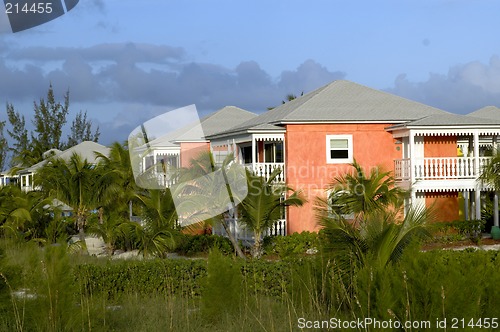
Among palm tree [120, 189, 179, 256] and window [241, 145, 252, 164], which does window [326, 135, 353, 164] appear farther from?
palm tree [120, 189, 179, 256]

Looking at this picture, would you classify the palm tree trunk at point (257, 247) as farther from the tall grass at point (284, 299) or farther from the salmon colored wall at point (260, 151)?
the salmon colored wall at point (260, 151)

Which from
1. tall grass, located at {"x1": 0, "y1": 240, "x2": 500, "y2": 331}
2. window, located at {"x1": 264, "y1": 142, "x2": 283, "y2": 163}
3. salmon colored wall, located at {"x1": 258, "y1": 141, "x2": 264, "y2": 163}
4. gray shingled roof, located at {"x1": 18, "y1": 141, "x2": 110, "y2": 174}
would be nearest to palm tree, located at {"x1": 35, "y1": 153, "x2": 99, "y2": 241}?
window, located at {"x1": 264, "y1": 142, "x2": 283, "y2": 163}

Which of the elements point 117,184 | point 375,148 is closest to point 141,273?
point 117,184

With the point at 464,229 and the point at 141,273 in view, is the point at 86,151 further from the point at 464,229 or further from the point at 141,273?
the point at 141,273

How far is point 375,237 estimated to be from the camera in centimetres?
1064

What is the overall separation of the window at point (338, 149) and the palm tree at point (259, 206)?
7.42 meters

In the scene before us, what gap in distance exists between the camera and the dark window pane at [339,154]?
31109 millimetres

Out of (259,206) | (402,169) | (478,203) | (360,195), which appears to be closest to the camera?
(259,206)

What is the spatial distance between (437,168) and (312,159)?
4774 millimetres

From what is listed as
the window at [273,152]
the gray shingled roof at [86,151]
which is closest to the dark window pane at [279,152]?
the window at [273,152]

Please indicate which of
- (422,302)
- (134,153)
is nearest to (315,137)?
(134,153)

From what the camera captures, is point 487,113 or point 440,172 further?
point 487,113

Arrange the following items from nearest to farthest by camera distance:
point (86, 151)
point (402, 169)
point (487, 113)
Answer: point (402, 169) < point (487, 113) < point (86, 151)

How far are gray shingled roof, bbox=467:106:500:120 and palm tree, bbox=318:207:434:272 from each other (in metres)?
27.1
